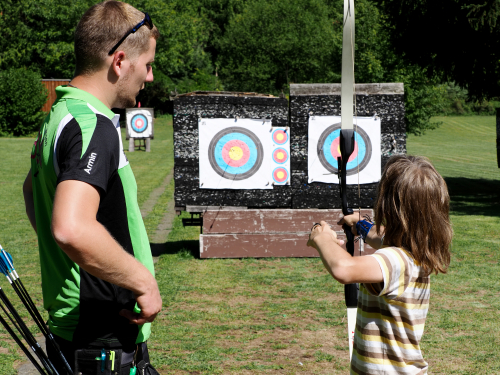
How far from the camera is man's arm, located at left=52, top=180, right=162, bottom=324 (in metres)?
1.23

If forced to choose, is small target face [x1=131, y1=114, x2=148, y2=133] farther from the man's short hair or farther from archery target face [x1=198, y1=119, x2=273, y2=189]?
the man's short hair

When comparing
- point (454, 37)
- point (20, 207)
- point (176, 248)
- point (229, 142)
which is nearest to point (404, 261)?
point (229, 142)

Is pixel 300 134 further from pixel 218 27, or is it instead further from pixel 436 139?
pixel 218 27

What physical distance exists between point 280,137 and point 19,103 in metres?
23.3

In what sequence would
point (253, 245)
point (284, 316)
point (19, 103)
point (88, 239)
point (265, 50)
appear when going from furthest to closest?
point (265, 50), point (19, 103), point (253, 245), point (284, 316), point (88, 239)

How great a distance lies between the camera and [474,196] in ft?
36.2

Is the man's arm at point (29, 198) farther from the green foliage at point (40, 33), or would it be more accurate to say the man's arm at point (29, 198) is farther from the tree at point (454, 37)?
the green foliage at point (40, 33)

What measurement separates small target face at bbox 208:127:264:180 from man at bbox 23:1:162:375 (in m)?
4.44

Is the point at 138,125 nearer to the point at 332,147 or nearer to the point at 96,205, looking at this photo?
the point at 332,147

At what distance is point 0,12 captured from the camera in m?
36.6

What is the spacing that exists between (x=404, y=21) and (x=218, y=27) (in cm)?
4417

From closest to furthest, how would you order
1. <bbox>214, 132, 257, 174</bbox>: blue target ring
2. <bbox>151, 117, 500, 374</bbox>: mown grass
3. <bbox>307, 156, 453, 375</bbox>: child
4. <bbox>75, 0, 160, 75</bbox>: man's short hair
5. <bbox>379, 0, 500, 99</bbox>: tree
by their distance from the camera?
<bbox>75, 0, 160, 75</bbox>: man's short hair → <bbox>307, 156, 453, 375</bbox>: child → <bbox>151, 117, 500, 374</bbox>: mown grass → <bbox>214, 132, 257, 174</bbox>: blue target ring → <bbox>379, 0, 500, 99</bbox>: tree

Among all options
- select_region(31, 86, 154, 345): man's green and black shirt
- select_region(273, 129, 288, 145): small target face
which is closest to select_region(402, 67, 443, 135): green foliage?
select_region(273, 129, 288, 145): small target face

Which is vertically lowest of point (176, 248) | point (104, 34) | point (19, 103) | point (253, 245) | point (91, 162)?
point (176, 248)
